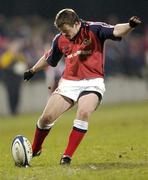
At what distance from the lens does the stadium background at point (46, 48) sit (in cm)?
2528

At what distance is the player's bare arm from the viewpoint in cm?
1018

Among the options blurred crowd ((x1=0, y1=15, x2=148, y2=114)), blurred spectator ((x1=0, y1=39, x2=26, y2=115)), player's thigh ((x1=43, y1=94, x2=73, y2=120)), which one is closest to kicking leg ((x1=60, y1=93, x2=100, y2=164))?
player's thigh ((x1=43, y1=94, x2=73, y2=120))

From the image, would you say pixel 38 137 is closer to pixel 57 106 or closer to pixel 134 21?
pixel 57 106

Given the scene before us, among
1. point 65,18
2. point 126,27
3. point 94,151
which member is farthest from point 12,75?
point 126,27

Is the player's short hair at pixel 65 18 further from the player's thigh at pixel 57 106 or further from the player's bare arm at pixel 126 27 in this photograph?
the player's thigh at pixel 57 106

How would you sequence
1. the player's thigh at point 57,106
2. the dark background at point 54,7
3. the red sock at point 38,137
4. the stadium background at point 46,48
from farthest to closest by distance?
the dark background at point 54,7
the stadium background at point 46,48
the red sock at point 38,137
the player's thigh at point 57,106

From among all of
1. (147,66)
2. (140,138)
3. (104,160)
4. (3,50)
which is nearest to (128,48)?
(147,66)

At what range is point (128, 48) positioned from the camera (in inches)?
1158

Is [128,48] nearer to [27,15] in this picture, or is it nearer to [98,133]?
[27,15]

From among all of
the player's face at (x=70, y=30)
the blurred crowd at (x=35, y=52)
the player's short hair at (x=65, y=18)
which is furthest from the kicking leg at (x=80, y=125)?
the blurred crowd at (x=35, y=52)

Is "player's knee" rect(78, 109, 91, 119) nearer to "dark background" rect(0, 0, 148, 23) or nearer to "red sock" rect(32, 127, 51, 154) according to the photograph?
"red sock" rect(32, 127, 51, 154)

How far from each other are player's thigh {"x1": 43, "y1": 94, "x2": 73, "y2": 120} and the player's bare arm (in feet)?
3.79

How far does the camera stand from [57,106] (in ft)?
35.4

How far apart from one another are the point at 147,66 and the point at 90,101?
18.7m
